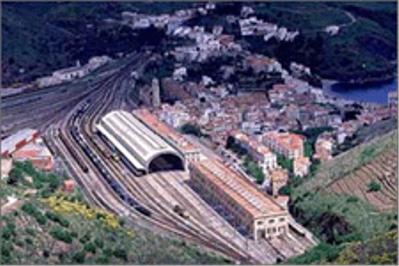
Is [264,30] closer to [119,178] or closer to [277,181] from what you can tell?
[119,178]

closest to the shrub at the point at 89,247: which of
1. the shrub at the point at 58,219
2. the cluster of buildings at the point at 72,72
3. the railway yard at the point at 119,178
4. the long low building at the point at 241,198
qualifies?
the shrub at the point at 58,219

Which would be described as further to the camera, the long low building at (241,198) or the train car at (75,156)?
the train car at (75,156)

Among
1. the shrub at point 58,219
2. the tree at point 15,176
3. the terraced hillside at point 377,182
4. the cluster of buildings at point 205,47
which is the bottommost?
the cluster of buildings at point 205,47

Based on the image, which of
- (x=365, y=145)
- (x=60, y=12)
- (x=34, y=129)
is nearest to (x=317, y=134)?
(x=365, y=145)

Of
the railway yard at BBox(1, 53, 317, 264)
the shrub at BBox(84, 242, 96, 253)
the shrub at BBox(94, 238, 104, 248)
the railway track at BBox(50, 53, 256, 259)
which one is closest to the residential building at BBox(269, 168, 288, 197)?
the railway yard at BBox(1, 53, 317, 264)

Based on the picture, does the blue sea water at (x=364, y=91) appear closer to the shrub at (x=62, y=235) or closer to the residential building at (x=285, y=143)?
the residential building at (x=285, y=143)

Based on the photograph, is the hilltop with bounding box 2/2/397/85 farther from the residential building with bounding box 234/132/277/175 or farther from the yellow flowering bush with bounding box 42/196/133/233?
the yellow flowering bush with bounding box 42/196/133/233

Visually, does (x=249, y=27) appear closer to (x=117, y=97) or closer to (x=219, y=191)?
(x=117, y=97)
